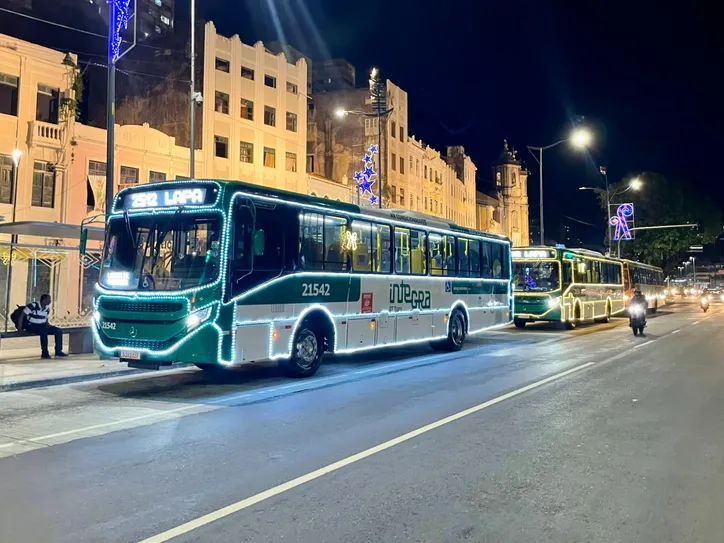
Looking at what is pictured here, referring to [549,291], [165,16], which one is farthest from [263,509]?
[165,16]

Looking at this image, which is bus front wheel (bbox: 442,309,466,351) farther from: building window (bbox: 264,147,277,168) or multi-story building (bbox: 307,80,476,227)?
multi-story building (bbox: 307,80,476,227)

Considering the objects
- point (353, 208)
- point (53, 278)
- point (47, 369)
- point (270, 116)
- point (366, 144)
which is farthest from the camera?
point (366, 144)

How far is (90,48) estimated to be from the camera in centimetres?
3784

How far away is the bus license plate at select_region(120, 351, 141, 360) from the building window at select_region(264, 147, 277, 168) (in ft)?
92.5

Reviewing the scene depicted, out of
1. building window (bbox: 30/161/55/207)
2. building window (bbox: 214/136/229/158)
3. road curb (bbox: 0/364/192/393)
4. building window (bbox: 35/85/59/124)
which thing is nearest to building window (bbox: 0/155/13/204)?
building window (bbox: 30/161/55/207)

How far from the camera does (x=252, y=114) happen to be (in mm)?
36969

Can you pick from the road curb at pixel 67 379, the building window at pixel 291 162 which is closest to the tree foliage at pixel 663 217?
the building window at pixel 291 162

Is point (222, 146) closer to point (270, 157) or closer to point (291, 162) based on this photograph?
point (270, 157)

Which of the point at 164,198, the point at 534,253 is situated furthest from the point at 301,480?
the point at 534,253

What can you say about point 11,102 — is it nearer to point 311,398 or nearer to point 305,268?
point 305,268

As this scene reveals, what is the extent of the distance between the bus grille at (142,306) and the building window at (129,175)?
65.1ft

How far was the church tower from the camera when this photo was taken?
8269 cm

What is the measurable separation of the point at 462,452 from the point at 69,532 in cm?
387

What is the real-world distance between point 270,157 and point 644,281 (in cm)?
2595
